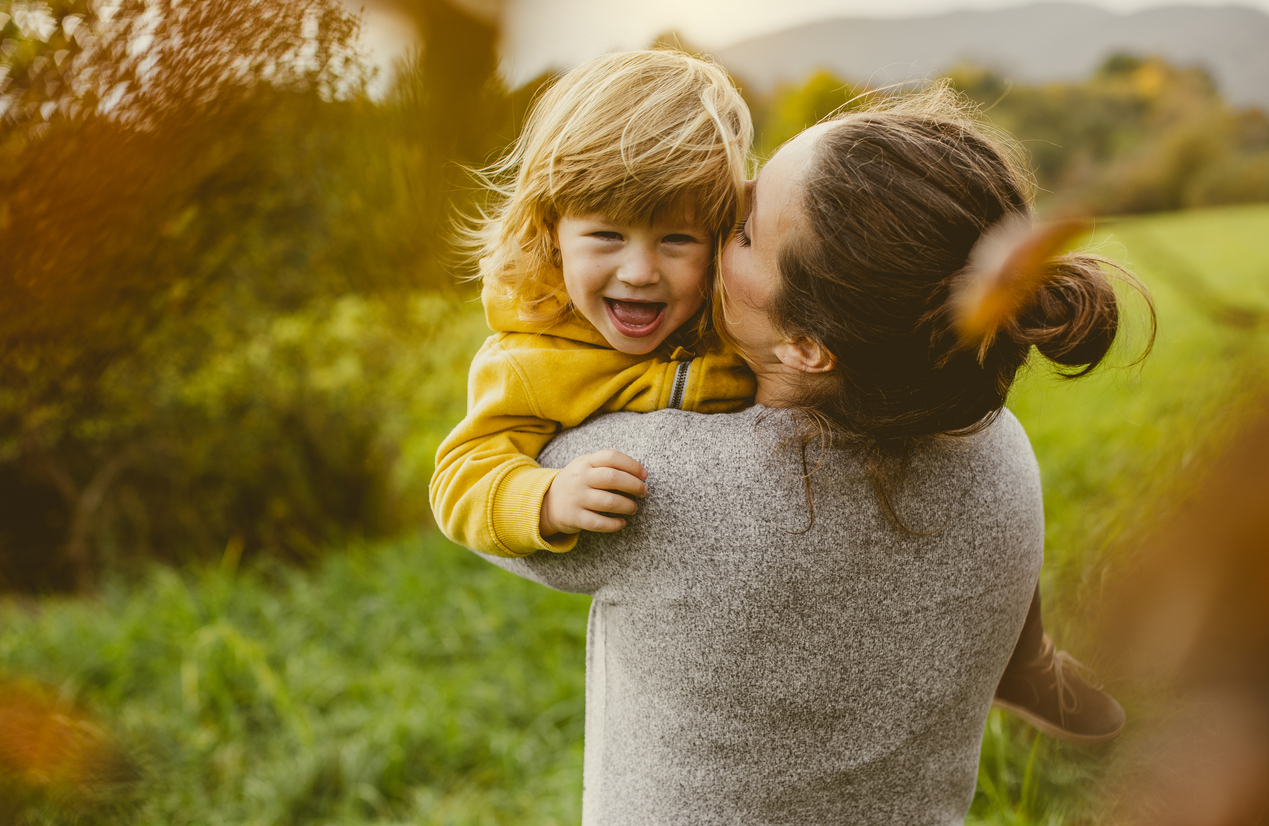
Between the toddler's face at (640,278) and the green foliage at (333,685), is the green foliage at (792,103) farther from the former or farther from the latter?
the toddler's face at (640,278)

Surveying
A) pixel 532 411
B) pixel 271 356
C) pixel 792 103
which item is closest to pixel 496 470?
pixel 532 411

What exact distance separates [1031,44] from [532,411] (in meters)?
3.25

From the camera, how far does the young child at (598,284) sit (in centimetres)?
118

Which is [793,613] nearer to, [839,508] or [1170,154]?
[839,508]

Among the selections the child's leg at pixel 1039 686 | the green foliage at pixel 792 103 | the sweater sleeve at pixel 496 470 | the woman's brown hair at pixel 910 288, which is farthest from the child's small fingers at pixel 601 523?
the green foliage at pixel 792 103

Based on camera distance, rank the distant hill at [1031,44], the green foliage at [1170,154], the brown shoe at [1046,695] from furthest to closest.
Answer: the brown shoe at [1046,695]
the distant hill at [1031,44]
the green foliage at [1170,154]

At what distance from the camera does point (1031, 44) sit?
3.40m

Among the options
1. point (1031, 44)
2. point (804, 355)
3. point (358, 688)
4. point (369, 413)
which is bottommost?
point (358, 688)

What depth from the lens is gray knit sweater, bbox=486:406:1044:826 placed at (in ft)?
3.26

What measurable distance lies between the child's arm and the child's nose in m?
0.12

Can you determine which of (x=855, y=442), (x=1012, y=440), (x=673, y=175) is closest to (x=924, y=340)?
(x=855, y=442)

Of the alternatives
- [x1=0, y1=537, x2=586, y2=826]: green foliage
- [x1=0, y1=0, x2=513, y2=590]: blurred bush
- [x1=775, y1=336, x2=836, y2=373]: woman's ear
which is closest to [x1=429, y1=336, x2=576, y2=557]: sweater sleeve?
[x1=775, y1=336, x2=836, y2=373]: woman's ear

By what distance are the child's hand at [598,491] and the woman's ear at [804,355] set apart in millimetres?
248

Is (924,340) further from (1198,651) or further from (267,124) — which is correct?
(267,124)
